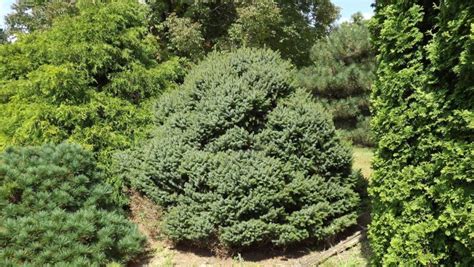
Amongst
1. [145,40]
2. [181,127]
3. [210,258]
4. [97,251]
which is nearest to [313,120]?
[181,127]

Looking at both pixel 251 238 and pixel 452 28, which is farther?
pixel 251 238

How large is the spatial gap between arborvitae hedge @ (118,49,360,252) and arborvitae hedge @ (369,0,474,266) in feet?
3.62

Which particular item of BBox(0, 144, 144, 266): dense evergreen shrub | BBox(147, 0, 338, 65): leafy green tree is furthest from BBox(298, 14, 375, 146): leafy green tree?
BBox(0, 144, 144, 266): dense evergreen shrub

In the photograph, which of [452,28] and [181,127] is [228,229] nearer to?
[181,127]

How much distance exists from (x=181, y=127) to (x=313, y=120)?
69.1 inches

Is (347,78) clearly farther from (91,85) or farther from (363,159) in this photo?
(91,85)

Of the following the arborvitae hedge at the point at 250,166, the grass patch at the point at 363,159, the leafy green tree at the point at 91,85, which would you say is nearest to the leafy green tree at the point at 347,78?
the grass patch at the point at 363,159

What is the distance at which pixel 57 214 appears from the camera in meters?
4.21

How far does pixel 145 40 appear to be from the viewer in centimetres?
703

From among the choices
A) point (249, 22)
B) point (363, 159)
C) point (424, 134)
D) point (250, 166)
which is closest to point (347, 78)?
point (363, 159)

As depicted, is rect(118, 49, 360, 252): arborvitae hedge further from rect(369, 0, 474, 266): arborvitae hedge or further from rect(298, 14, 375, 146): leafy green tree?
rect(298, 14, 375, 146): leafy green tree

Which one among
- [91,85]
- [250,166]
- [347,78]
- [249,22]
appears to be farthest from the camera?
[249,22]

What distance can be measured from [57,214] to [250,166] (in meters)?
2.19

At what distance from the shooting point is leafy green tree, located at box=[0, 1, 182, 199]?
5742 millimetres
